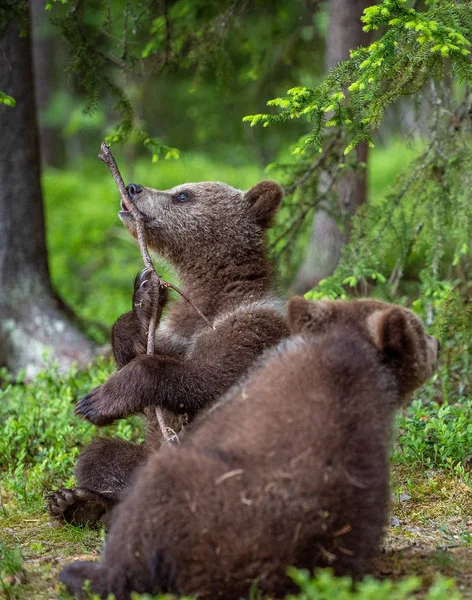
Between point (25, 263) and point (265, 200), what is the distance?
12.4 feet

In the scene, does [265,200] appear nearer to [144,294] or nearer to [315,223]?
[144,294]

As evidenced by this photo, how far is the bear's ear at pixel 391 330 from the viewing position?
429cm

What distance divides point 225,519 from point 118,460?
2.39m

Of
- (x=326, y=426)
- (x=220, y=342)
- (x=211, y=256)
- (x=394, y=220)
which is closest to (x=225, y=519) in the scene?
(x=326, y=426)

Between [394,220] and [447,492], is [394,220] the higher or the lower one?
the higher one

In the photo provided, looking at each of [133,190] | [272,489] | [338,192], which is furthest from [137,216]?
[338,192]

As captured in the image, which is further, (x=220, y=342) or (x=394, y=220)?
(x=394, y=220)

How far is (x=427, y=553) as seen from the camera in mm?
4562

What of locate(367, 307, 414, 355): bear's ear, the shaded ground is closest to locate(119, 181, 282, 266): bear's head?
locate(367, 307, 414, 355): bear's ear

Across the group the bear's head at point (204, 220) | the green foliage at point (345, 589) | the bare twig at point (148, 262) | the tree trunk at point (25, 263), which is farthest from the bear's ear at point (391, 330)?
the tree trunk at point (25, 263)

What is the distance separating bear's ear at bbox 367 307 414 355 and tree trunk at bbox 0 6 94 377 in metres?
5.25

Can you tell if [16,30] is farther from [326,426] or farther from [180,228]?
[326,426]

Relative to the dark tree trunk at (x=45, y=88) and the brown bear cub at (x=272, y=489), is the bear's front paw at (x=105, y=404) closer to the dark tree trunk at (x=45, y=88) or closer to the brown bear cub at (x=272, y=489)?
the brown bear cub at (x=272, y=489)

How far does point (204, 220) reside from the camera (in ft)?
21.5
